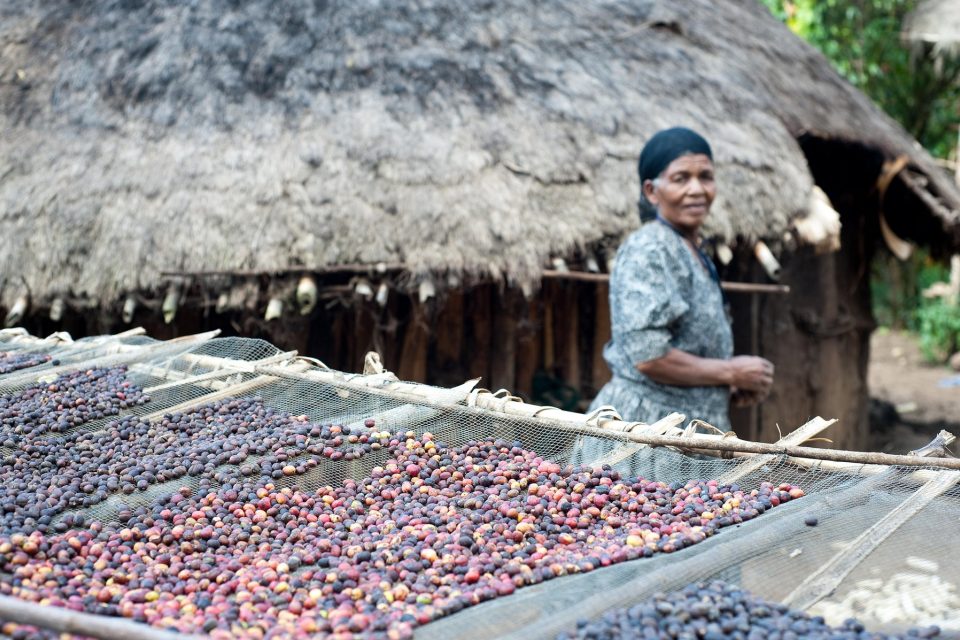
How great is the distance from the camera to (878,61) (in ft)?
39.5

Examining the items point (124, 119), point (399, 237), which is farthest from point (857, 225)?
point (124, 119)

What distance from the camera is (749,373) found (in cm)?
330

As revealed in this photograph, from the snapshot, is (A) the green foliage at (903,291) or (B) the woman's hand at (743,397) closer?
(B) the woman's hand at (743,397)

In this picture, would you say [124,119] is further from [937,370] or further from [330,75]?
[937,370]

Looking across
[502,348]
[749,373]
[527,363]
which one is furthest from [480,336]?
[749,373]

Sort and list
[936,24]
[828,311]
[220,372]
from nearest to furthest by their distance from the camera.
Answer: [220,372] < [828,311] < [936,24]

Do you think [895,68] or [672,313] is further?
[895,68]

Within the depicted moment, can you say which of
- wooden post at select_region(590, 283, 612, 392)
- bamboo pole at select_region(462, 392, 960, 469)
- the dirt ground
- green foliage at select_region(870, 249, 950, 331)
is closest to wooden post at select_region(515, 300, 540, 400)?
wooden post at select_region(590, 283, 612, 392)

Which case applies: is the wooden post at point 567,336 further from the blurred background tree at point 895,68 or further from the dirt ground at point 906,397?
the blurred background tree at point 895,68

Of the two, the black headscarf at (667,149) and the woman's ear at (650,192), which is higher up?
the black headscarf at (667,149)

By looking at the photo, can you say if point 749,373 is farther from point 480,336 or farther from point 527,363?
point 527,363

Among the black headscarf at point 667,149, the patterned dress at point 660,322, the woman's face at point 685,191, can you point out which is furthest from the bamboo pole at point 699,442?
the black headscarf at point 667,149

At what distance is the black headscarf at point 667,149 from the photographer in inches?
134

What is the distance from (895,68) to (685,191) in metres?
10.1
